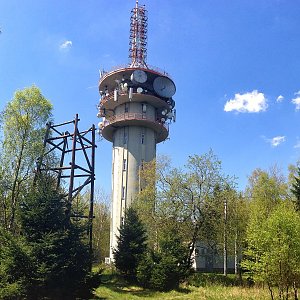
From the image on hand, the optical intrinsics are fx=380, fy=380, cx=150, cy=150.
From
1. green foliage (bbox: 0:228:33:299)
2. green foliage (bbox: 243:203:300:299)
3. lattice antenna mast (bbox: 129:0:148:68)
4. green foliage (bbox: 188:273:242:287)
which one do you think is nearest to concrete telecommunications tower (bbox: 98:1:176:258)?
lattice antenna mast (bbox: 129:0:148:68)

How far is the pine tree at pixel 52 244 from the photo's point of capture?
54.8ft

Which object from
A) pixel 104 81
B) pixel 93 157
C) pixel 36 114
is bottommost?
pixel 93 157

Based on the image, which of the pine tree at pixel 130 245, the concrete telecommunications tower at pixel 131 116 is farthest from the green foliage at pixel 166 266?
the concrete telecommunications tower at pixel 131 116

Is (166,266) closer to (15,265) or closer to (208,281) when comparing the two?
(208,281)

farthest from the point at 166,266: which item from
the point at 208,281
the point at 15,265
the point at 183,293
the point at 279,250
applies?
the point at 15,265

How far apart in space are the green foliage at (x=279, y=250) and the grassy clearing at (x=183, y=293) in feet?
5.38

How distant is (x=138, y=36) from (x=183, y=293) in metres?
30.0

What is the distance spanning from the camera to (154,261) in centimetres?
2619

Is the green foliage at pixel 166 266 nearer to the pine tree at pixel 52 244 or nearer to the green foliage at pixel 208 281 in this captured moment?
the green foliage at pixel 208 281

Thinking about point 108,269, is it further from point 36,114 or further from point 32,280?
point 32,280

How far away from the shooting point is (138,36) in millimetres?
43812

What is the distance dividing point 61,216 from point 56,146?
22.1ft

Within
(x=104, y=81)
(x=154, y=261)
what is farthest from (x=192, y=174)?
(x=104, y=81)

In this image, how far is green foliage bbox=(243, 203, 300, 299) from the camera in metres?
19.0
